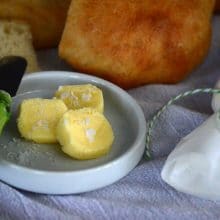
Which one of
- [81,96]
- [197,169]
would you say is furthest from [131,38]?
[197,169]

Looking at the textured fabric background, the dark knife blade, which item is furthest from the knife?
the textured fabric background

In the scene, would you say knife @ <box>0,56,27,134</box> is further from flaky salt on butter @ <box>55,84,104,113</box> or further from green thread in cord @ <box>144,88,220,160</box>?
green thread in cord @ <box>144,88,220,160</box>

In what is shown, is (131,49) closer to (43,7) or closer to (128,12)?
(128,12)

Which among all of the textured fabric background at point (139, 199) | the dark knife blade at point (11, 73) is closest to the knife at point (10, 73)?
the dark knife blade at point (11, 73)

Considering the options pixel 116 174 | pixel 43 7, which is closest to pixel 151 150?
pixel 116 174

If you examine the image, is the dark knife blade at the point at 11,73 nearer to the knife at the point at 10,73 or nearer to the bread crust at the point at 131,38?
the knife at the point at 10,73

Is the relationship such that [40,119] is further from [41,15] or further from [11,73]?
[41,15]
